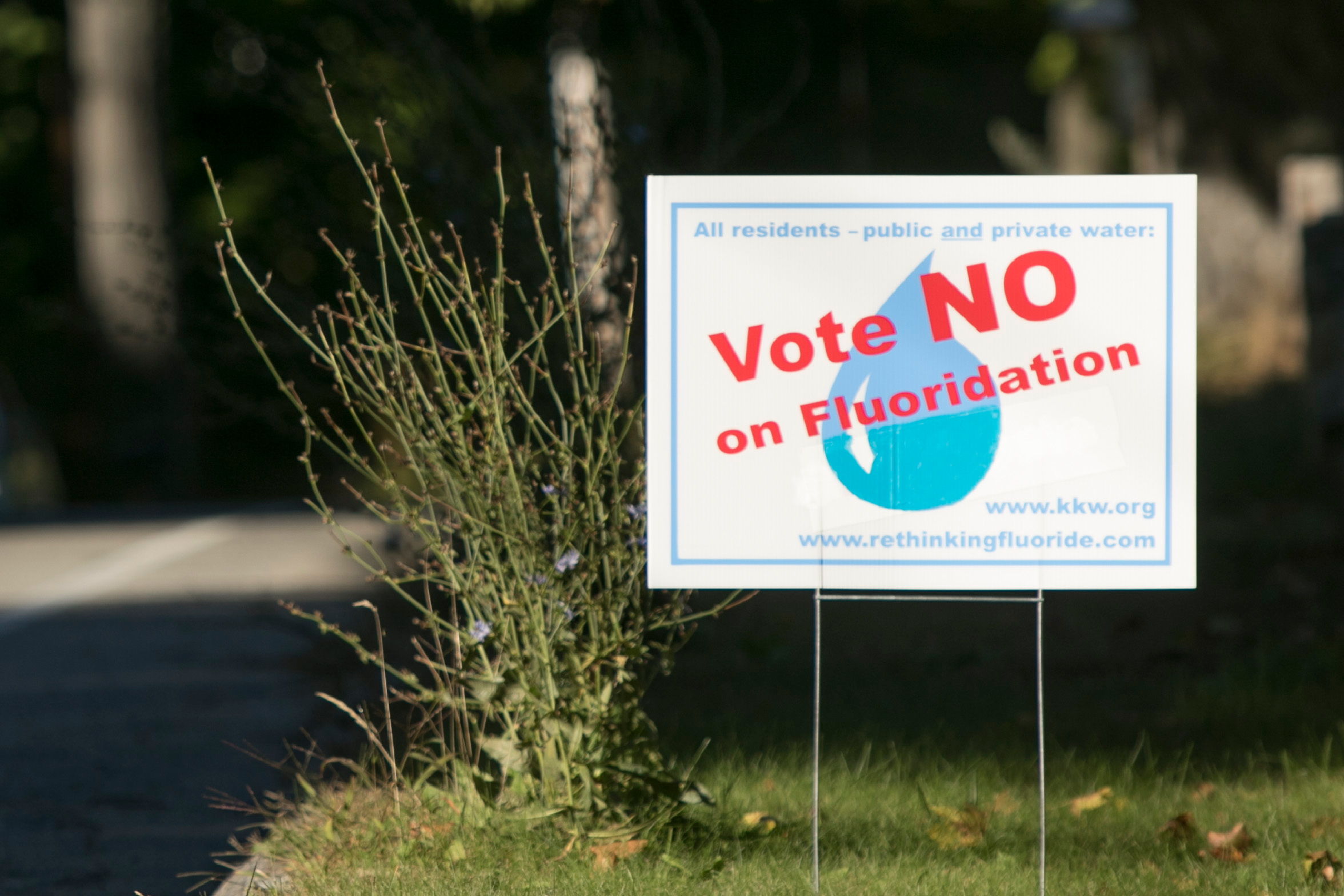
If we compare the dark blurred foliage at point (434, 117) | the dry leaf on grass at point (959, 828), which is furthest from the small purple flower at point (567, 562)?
the dark blurred foliage at point (434, 117)

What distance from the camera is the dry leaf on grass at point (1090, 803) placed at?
4.43m

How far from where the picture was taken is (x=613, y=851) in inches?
157

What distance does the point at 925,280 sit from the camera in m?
3.77

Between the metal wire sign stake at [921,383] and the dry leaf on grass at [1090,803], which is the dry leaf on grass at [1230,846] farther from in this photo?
the metal wire sign stake at [921,383]

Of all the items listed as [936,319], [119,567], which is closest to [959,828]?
[936,319]

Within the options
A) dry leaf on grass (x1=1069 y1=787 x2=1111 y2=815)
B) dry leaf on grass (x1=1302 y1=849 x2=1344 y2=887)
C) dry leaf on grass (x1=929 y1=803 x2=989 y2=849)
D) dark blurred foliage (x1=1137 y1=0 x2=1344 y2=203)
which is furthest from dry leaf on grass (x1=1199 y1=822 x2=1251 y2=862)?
dark blurred foliage (x1=1137 y1=0 x2=1344 y2=203)

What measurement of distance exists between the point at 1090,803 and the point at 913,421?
4.14 ft

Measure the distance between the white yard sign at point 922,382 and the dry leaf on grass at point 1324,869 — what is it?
72cm

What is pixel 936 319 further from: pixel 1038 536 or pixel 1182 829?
pixel 1182 829

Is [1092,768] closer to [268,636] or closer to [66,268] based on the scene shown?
[268,636]

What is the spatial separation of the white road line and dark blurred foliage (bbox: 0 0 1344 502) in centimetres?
99

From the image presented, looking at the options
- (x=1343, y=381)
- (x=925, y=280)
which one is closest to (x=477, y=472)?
(x=925, y=280)

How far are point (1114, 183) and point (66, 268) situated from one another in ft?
77.2

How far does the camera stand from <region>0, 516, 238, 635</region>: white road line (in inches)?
363
